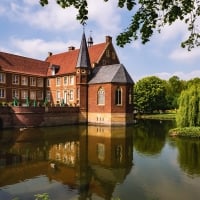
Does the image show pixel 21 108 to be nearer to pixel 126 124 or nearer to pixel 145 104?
pixel 126 124

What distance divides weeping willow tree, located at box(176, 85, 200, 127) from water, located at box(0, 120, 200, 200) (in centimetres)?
540

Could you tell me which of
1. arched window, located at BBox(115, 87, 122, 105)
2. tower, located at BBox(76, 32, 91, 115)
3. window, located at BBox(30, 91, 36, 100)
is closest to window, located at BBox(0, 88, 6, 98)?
window, located at BBox(30, 91, 36, 100)

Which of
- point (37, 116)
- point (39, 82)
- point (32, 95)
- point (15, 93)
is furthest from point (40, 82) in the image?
point (37, 116)

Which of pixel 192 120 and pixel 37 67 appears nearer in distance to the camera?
pixel 192 120

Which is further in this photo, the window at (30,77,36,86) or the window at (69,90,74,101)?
the window at (30,77,36,86)

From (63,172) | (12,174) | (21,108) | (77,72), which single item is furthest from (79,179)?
(77,72)

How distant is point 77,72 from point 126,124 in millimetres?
10835

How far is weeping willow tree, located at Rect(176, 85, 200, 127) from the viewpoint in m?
29.4

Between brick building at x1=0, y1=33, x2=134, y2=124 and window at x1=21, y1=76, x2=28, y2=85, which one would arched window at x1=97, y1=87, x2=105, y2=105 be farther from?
window at x1=21, y1=76, x2=28, y2=85

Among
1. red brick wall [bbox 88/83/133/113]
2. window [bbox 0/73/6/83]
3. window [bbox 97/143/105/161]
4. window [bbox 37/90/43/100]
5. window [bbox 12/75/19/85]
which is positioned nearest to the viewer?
window [bbox 97/143/105/161]

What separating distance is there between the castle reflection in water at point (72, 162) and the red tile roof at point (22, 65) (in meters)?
20.6

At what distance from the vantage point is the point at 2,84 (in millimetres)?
42281

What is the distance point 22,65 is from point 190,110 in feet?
93.6

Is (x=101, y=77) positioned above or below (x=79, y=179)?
above
